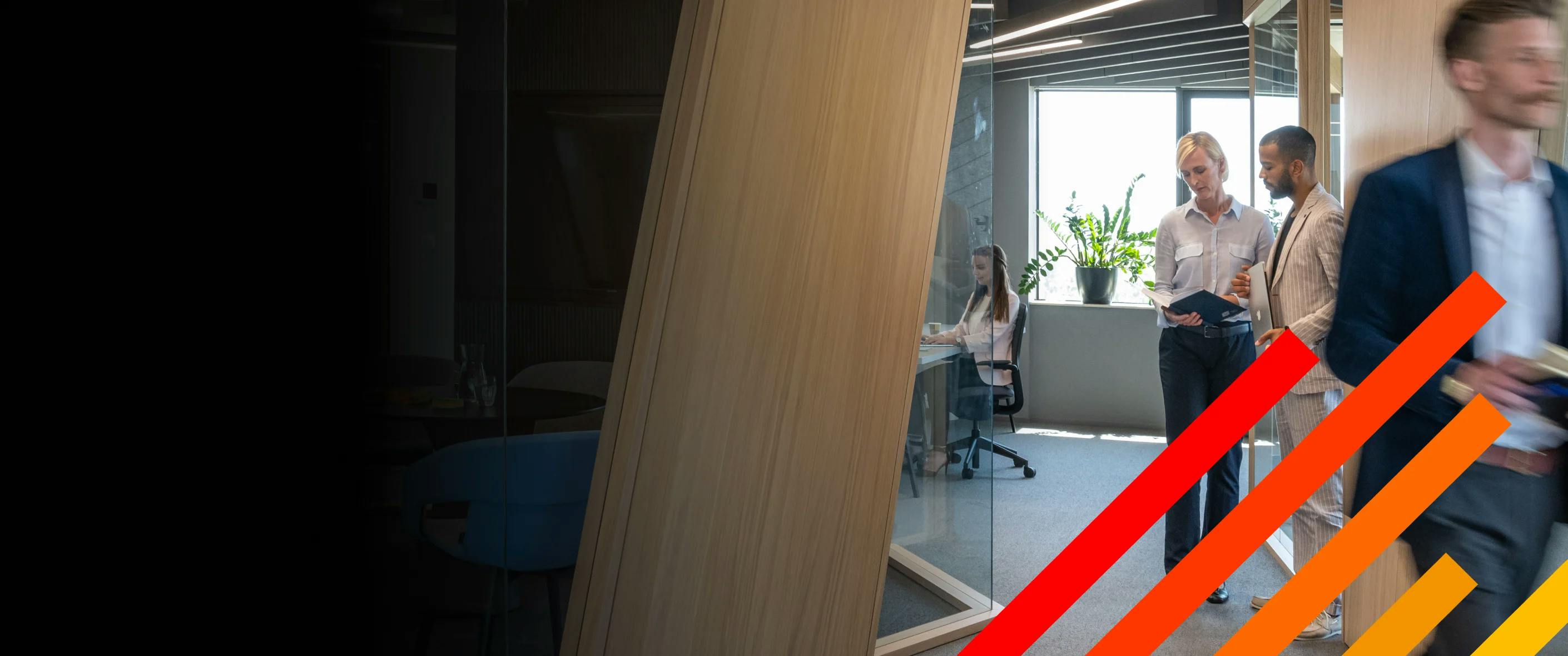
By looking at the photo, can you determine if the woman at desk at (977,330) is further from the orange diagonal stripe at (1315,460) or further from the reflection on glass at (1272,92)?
the reflection on glass at (1272,92)

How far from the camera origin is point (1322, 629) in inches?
127

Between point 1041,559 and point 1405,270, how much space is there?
2.94 meters

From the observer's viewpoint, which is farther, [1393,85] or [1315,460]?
[1393,85]

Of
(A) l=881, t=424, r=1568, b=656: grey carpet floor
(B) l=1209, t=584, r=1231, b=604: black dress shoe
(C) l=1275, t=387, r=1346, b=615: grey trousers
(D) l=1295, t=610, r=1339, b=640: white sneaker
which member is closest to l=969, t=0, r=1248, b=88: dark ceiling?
(A) l=881, t=424, r=1568, b=656: grey carpet floor

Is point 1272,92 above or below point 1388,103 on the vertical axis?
above

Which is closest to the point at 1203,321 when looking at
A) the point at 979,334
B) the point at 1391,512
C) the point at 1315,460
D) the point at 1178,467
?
the point at 979,334

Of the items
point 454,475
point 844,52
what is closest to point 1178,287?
point 844,52

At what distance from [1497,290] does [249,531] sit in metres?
1.61

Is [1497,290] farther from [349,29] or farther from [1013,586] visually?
[1013,586]

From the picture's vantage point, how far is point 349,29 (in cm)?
82

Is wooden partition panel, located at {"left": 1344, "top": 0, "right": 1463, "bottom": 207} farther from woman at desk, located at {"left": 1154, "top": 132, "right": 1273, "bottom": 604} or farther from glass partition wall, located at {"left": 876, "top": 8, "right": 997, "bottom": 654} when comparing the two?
glass partition wall, located at {"left": 876, "top": 8, "right": 997, "bottom": 654}

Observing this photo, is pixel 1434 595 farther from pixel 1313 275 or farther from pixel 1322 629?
pixel 1322 629

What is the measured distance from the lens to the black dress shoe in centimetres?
364

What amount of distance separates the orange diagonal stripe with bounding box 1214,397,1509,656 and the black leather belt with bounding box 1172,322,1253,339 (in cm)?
148
